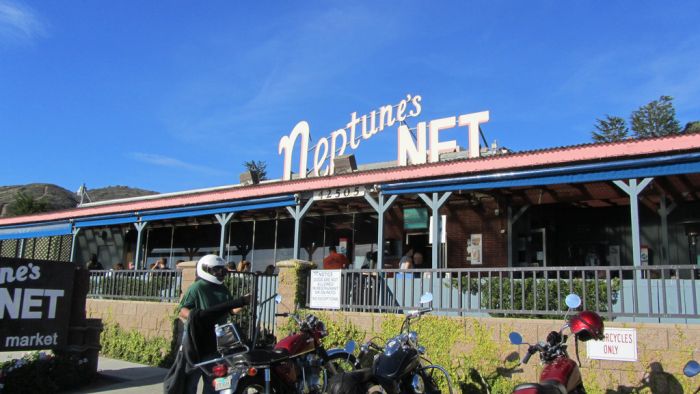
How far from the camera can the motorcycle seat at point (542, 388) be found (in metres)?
4.38

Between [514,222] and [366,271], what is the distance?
6076mm

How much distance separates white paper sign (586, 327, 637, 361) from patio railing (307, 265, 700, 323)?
345 mm

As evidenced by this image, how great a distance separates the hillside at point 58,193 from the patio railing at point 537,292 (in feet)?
95.6

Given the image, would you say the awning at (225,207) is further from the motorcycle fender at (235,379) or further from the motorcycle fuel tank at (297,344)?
the motorcycle fender at (235,379)

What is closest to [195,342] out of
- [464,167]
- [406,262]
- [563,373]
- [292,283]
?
[563,373]

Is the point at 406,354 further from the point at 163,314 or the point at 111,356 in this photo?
the point at 111,356

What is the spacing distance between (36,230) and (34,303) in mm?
14349

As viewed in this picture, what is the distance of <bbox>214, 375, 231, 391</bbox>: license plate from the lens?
16.6ft

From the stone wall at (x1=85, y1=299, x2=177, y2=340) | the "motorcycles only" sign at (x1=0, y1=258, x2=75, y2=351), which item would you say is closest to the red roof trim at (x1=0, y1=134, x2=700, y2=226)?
the stone wall at (x1=85, y1=299, x2=177, y2=340)

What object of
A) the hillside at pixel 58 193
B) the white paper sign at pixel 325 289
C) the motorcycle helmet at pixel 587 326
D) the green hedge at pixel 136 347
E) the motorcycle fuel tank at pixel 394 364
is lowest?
the green hedge at pixel 136 347

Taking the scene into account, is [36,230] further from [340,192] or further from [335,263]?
[335,263]

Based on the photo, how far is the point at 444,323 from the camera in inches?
330

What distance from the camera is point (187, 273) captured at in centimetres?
1111

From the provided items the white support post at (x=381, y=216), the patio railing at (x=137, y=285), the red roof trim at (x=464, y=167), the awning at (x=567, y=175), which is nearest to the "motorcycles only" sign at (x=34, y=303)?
the patio railing at (x=137, y=285)
